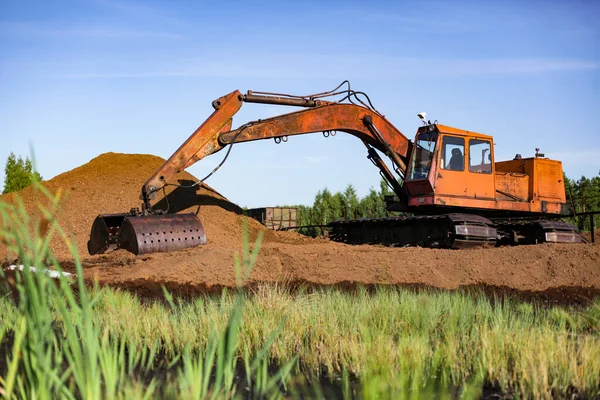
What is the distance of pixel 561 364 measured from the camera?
4211mm

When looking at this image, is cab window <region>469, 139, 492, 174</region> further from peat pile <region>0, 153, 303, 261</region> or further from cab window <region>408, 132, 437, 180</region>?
peat pile <region>0, 153, 303, 261</region>

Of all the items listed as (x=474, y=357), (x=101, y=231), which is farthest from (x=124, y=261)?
(x=474, y=357)

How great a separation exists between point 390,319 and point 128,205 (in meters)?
18.4

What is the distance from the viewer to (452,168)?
Answer: 16141mm

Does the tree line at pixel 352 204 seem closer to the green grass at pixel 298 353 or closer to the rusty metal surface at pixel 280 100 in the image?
the rusty metal surface at pixel 280 100

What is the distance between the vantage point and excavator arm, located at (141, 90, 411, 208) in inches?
607

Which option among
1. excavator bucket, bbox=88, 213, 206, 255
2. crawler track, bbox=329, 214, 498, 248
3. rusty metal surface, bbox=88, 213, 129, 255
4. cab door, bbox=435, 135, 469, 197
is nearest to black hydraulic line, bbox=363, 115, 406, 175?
crawler track, bbox=329, 214, 498, 248

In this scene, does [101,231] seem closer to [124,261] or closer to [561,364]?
[124,261]

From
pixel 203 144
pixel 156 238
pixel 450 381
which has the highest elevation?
pixel 203 144

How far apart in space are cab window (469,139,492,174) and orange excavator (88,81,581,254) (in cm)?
2

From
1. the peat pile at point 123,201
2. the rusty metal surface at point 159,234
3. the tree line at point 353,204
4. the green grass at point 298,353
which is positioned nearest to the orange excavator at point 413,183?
the rusty metal surface at point 159,234

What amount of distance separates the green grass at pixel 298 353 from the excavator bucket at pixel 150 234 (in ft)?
23.7

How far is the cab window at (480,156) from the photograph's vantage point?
1630 cm

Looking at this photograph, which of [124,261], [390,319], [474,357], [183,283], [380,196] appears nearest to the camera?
[474,357]
